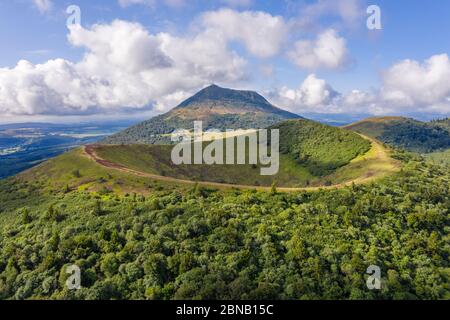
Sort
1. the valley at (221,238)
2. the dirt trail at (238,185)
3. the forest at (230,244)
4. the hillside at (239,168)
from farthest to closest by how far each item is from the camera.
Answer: the hillside at (239,168) < the dirt trail at (238,185) < the valley at (221,238) < the forest at (230,244)

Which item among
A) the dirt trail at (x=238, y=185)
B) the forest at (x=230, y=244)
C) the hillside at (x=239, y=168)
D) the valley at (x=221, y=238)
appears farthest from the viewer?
the hillside at (x=239, y=168)

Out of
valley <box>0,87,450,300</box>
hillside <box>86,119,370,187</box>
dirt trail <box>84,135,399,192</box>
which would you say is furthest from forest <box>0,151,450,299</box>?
hillside <box>86,119,370,187</box>

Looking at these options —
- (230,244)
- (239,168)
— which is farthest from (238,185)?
(239,168)

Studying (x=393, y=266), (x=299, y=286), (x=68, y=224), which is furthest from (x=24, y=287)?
(x=393, y=266)

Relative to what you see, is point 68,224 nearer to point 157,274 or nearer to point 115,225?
point 115,225

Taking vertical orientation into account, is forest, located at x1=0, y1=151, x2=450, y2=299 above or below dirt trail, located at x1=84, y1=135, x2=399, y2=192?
below

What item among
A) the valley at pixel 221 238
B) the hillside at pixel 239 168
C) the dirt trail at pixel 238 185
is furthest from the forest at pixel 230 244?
the hillside at pixel 239 168

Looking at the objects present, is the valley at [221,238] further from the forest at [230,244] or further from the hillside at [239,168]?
the hillside at [239,168]

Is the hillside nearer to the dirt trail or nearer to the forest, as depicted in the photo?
the dirt trail

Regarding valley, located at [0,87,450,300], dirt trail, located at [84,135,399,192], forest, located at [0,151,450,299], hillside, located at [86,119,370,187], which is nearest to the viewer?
forest, located at [0,151,450,299]

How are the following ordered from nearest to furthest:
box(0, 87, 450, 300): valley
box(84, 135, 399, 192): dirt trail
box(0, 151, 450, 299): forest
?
1. box(0, 151, 450, 299): forest
2. box(0, 87, 450, 300): valley
3. box(84, 135, 399, 192): dirt trail

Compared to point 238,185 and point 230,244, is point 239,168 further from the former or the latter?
point 230,244
